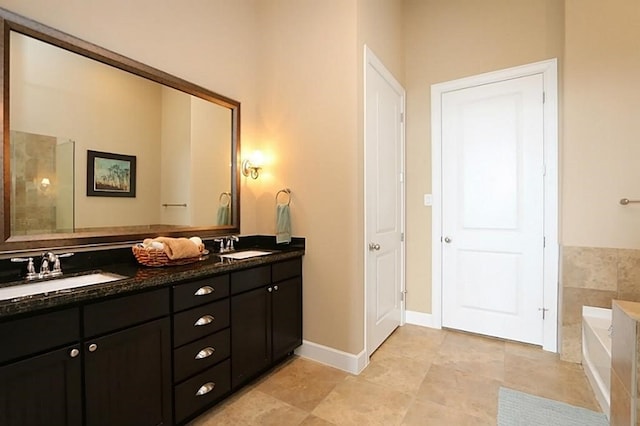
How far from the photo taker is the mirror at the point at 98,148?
1458 mm

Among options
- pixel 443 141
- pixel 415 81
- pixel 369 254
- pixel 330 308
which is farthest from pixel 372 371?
pixel 415 81

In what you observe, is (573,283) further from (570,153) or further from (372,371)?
(372,371)

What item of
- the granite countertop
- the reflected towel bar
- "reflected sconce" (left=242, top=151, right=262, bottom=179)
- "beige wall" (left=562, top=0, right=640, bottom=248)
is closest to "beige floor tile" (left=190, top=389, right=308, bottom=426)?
the granite countertop

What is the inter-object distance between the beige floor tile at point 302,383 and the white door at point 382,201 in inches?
16.1

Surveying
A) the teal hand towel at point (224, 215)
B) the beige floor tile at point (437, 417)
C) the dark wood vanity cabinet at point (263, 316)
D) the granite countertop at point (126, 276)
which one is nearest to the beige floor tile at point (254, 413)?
the dark wood vanity cabinet at point (263, 316)

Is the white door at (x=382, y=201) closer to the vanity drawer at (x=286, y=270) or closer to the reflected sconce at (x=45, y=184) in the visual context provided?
the vanity drawer at (x=286, y=270)

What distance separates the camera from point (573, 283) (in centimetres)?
233

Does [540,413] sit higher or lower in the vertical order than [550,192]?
lower

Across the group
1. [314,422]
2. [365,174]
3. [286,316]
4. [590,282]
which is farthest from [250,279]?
[590,282]

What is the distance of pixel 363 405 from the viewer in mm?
1851

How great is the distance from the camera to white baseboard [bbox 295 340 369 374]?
2221 millimetres

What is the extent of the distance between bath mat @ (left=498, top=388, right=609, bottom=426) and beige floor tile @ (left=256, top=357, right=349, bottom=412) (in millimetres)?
1006

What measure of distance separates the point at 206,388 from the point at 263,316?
1.76 feet

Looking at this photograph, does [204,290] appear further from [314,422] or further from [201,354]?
[314,422]
